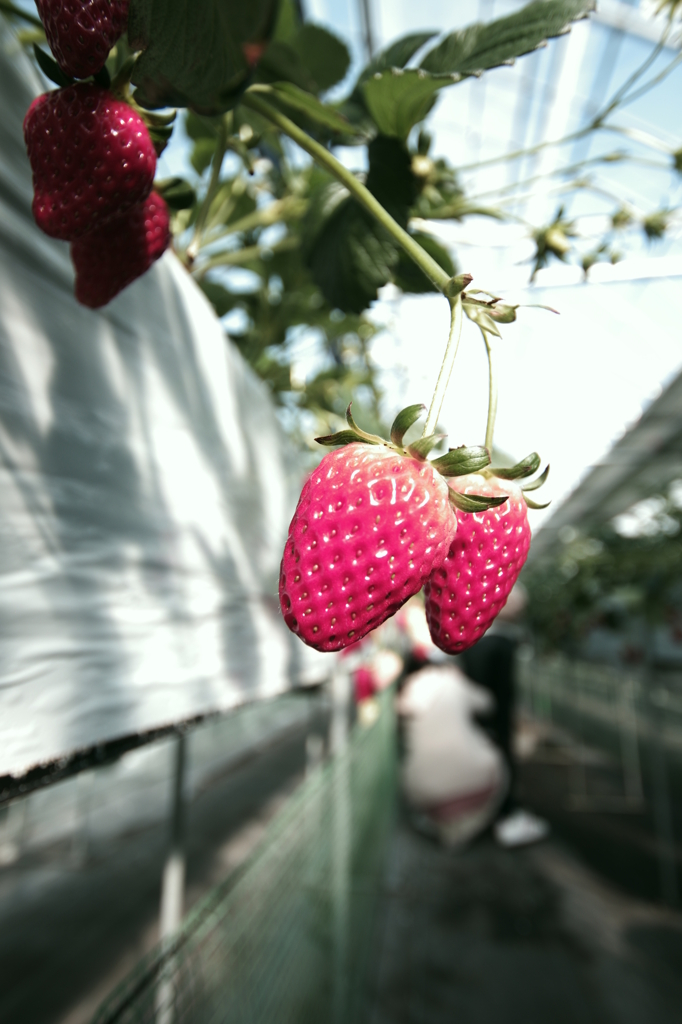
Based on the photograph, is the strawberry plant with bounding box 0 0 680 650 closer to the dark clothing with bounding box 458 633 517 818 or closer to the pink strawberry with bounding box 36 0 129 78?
the pink strawberry with bounding box 36 0 129 78

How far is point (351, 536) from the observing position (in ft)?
0.74

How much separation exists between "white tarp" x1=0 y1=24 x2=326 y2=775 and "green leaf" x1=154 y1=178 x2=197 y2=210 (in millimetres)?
65

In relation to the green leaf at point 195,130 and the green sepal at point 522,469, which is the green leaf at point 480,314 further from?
the green leaf at point 195,130

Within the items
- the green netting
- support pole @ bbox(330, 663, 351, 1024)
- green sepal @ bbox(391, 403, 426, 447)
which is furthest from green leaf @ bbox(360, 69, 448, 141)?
support pole @ bbox(330, 663, 351, 1024)

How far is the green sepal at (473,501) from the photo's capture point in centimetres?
21

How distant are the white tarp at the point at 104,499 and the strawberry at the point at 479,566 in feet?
0.64

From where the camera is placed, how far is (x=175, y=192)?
A: 1.13 feet

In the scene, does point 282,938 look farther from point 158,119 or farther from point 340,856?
point 158,119

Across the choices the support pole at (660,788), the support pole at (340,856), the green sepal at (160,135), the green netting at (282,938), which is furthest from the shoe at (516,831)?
the green sepal at (160,135)

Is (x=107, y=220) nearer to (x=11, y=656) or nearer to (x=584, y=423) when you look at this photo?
(x=11, y=656)

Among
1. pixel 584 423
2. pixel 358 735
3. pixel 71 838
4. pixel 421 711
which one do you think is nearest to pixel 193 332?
pixel 358 735

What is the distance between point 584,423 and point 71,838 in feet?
15.1

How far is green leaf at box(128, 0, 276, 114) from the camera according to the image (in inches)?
7.6

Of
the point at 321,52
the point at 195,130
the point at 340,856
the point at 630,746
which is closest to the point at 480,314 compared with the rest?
the point at 321,52
